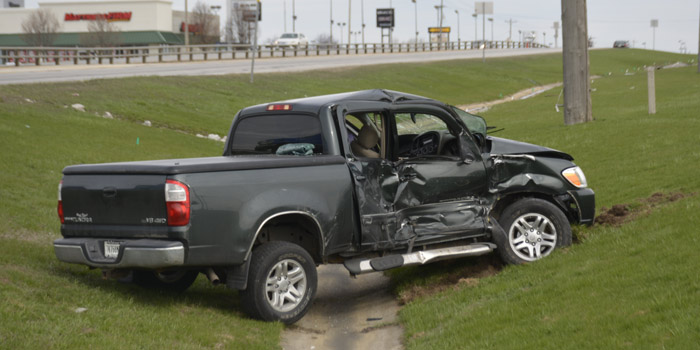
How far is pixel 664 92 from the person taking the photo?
3294 centimetres

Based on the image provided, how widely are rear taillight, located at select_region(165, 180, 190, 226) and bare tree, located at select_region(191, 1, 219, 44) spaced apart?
302 ft

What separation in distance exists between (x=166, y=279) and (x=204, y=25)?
3604 inches

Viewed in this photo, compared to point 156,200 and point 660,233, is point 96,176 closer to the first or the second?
point 156,200

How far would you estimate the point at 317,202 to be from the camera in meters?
7.49

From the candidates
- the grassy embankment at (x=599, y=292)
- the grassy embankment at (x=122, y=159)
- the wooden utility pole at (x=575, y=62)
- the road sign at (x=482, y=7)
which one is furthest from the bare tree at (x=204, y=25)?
the grassy embankment at (x=599, y=292)

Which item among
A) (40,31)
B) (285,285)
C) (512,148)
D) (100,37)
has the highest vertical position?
(40,31)

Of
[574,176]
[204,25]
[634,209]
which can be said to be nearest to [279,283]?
[574,176]

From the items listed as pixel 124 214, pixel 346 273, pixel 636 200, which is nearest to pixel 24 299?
pixel 124 214

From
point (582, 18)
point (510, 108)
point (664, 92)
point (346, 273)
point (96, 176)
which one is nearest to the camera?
point (96, 176)

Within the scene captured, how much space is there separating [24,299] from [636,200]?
764cm

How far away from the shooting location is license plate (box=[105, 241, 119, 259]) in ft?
22.9

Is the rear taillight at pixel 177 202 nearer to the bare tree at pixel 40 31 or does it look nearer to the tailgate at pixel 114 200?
the tailgate at pixel 114 200

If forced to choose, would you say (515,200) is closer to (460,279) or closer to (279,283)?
(460,279)

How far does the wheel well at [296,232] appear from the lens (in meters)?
7.60
